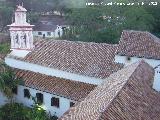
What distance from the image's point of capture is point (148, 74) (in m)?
30.2

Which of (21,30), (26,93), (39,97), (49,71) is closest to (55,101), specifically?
(39,97)

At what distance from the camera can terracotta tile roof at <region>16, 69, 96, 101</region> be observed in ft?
105

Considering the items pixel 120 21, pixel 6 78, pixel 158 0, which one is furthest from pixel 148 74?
pixel 158 0

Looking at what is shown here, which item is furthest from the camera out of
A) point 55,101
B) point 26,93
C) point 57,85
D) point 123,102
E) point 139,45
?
point 26,93

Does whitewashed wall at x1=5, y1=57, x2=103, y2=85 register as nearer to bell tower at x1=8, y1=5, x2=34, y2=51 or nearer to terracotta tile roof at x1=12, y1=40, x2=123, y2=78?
terracotta tile roof at x1=12, y1=40, x2=123, y2=78

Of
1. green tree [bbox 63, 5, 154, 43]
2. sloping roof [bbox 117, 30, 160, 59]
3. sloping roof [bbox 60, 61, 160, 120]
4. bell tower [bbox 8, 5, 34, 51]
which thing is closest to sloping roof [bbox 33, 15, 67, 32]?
green tree [bbox 63, 5, 154, 43]

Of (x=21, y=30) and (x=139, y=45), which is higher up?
(x=21, y=30)

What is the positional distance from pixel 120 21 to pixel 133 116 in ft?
136

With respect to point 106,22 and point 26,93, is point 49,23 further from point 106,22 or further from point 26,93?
point 26,93

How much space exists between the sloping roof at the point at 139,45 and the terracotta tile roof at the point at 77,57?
1143mm

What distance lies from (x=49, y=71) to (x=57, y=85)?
7.55ft

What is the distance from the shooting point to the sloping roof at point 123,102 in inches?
810

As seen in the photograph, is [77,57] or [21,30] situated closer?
[77,57]

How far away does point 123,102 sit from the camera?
72.5ft
